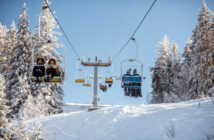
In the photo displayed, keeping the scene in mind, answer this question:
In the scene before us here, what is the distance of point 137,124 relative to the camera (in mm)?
10484

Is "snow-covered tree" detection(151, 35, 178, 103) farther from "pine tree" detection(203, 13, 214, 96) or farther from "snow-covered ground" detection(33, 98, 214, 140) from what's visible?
"snow-covered ground" detection(33, 98, 214, 140)

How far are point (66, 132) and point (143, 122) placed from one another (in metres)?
4.84

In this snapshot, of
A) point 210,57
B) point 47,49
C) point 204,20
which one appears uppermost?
point 204,20

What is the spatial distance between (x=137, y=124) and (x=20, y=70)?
16689 mm

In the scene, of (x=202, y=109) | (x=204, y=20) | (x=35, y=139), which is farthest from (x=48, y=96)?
(x=204, y=20)

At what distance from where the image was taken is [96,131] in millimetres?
10711

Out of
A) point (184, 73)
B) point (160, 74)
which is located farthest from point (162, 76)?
point (184, 73)

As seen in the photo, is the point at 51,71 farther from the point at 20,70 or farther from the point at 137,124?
the point at 20,70

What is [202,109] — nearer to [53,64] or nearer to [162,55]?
[53,64]

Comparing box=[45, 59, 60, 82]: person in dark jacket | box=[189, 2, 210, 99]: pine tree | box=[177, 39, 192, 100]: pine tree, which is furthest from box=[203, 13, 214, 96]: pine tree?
box=[45, 59, 60, 82]: person in dark jacket

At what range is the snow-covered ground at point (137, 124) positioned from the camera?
8.42 meters

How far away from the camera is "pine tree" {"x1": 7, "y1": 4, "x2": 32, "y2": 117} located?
65.0ft

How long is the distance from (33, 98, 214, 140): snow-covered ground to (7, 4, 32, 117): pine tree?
8107 millimetres

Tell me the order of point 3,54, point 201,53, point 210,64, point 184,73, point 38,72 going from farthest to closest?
point 184,73 → point 3,54 → point 201,53 → point 210,64 → point 38,72
